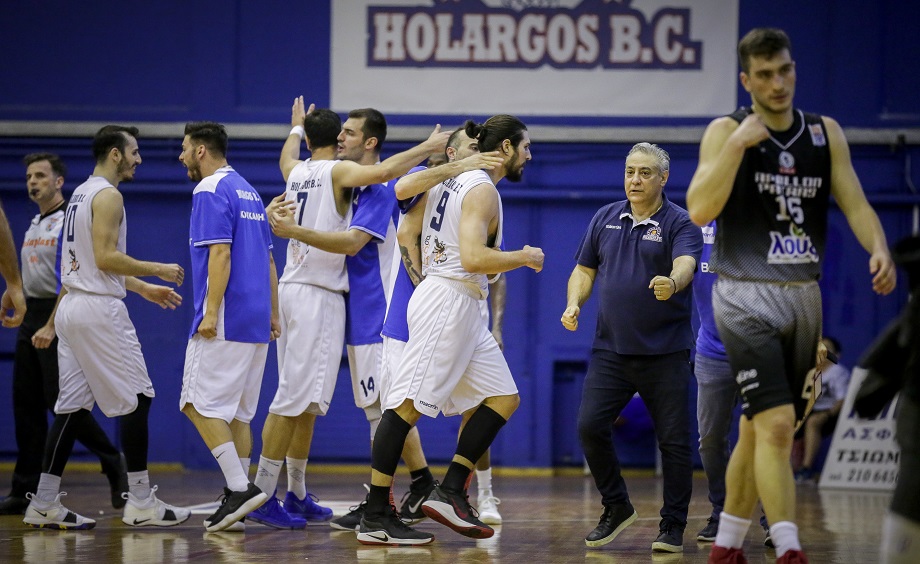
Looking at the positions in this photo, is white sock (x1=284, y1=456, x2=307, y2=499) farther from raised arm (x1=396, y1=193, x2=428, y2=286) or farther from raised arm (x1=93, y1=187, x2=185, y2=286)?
raised arm (x1=396, y1=193, x2=428, y2=286)

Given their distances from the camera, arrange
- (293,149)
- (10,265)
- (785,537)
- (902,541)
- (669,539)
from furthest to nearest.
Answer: (293,149)
(669,539)
(10,265)
(785,537)
(902,541)

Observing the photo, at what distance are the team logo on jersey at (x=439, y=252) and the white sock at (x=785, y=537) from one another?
2289mm

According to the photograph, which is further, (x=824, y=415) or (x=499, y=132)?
(x=824, y=415)

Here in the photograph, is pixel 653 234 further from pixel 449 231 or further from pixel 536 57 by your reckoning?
pixel 536 57

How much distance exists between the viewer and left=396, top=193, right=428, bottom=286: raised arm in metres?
6.04

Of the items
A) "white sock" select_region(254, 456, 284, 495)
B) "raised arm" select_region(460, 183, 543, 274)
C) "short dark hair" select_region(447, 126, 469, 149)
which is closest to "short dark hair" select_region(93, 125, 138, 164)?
"short dark hair" select_region(447, 126, 469, 149)

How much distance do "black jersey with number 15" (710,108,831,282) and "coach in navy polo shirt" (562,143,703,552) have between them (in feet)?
4.32

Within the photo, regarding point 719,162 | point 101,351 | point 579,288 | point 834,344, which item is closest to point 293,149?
point 101,351

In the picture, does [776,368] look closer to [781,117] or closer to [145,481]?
[781,117]

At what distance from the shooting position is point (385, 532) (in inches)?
220

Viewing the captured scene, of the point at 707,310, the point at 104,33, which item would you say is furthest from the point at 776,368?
the point at 104,33

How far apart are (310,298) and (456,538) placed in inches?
62.1

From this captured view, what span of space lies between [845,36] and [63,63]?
25.9 ft

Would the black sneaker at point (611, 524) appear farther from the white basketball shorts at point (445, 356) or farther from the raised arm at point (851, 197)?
the raised arm at point (851, 197)
